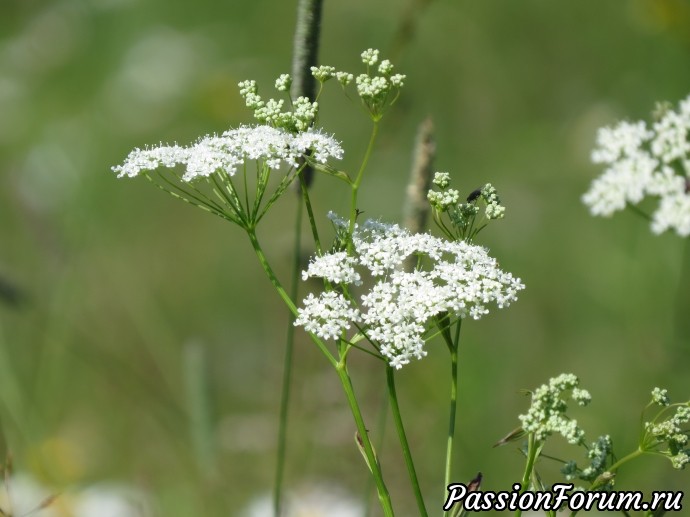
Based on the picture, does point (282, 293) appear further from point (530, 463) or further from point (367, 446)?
point (530, 463)

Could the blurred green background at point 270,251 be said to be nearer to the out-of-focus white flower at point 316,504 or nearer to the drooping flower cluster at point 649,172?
the out-of-focus white flower at point 316,504

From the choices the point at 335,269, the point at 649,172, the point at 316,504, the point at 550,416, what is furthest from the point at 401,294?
the point at 316,504

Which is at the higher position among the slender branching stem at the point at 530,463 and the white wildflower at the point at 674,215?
the white wildflower at the point at 674,215

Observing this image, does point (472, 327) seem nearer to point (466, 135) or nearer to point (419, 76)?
point (466, 135)

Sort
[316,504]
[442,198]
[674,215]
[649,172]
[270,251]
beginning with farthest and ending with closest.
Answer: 1. [270,251]
2. [316,504]
3. [442,198]
4. [649,172]
5. [674,215]

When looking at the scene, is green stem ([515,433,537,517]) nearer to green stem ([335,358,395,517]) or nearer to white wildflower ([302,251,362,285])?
green stem ([335,358,395,517])

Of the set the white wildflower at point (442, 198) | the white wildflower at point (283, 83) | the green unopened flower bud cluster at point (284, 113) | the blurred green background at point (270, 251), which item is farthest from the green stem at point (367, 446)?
the blurred green background at point (270, 251)

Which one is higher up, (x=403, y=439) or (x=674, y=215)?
(x=674, y=215)

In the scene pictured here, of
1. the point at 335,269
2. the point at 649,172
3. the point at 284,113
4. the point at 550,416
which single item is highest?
the point at 284,113
